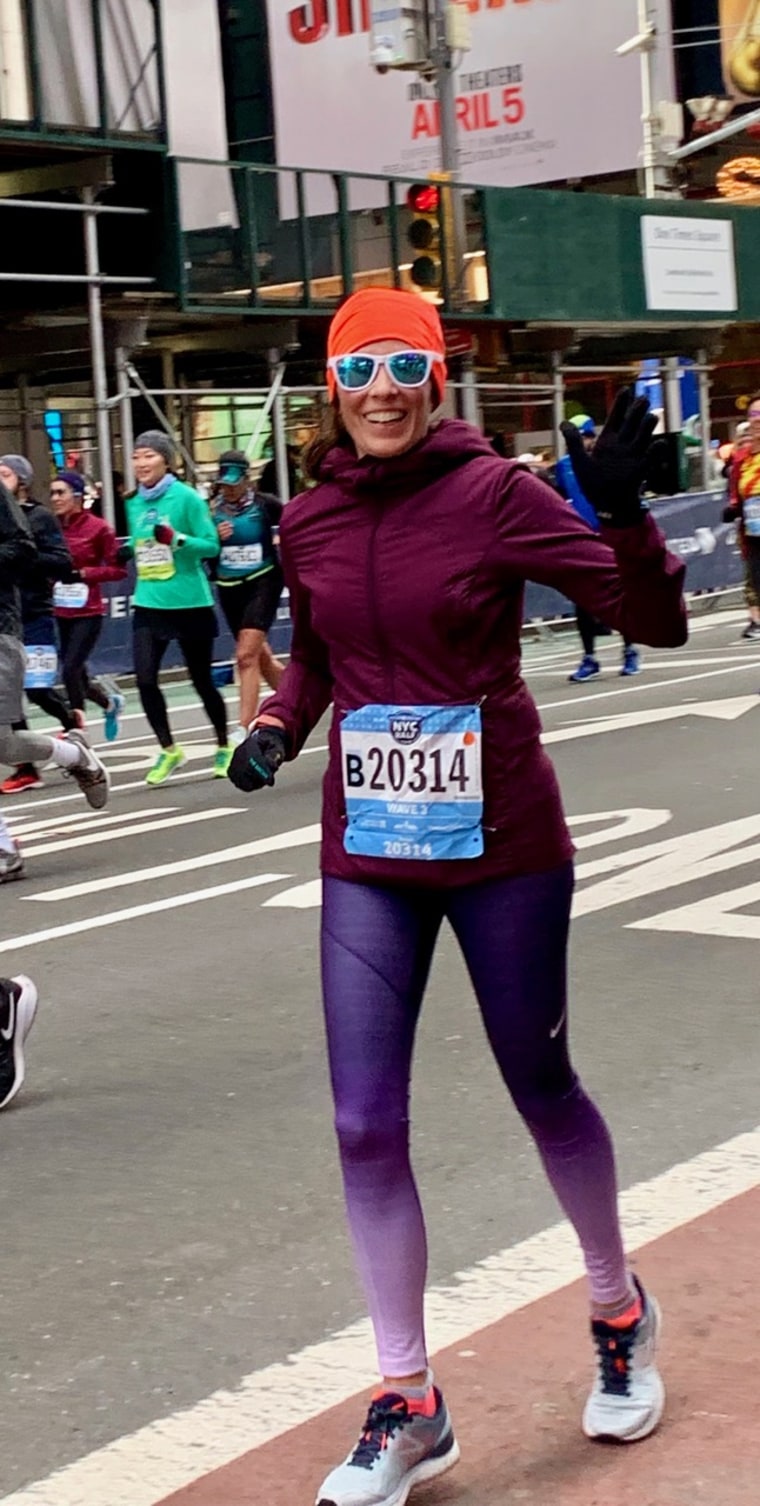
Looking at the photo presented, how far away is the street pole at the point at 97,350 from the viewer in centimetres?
2253

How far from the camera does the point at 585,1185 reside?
380 centimetres

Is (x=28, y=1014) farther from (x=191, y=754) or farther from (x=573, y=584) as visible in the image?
(x=191, y=754)

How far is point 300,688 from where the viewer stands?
13.1ft

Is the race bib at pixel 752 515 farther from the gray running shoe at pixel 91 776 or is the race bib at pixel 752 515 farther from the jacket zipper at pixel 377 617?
the jacket zipper at pixel 377 617

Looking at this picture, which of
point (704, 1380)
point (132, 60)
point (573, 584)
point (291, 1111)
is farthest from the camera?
point (132, 60)

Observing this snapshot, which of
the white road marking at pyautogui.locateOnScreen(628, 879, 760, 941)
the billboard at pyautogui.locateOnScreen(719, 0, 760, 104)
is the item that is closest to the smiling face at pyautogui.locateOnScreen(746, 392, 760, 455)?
the white road marking at pyautogui.locateOnScreen(628, 879, 760, 941)

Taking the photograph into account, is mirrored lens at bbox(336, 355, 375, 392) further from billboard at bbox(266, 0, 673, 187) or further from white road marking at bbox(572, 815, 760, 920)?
billboard at bbox(266, 0, 673, 187)

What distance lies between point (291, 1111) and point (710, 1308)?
1872 mm

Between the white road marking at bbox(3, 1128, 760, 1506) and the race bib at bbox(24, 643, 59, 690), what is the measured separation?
Answer: 9.15 meters

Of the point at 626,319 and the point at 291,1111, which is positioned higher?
the point at 626,319

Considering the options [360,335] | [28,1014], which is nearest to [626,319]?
[28,1014]

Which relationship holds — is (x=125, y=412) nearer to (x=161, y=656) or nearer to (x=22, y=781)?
(x=22, y=781)

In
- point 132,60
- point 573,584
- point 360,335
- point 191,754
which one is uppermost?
point 132,60

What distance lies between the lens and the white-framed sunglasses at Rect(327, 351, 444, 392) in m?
3.68
